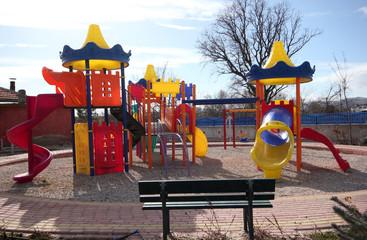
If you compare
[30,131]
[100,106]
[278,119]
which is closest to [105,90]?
[100,106]

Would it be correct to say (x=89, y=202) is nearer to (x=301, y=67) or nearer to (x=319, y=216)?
(x=319, y=216)

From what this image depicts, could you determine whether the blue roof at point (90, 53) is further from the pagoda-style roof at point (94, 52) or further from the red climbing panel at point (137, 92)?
the red climbing panel at point (137, 92)

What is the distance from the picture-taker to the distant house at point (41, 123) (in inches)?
814

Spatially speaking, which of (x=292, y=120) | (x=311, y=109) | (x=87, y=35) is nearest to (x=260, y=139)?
(x=292, y=120)

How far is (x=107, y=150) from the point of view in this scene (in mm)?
9328

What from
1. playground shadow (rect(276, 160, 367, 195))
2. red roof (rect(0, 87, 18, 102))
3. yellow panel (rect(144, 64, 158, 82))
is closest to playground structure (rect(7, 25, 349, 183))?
playground shadow (rect(276, 160, 367, 195))

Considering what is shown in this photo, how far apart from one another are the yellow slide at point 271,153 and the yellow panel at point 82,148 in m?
4.79

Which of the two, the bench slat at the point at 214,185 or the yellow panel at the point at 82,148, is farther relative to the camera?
the yellow panel at the point at 82,148

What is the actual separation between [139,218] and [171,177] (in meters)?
3.88

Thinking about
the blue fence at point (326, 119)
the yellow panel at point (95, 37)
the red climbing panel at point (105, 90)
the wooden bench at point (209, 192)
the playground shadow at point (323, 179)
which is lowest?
the playground shadow at point (323, 179)

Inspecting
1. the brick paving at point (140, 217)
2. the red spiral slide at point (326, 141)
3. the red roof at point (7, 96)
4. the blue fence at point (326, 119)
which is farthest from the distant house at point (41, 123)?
the red spiral slide at point (326, 141)

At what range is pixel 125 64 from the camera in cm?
970

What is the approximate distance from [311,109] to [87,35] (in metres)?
31.8

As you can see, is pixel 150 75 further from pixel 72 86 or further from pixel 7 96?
pixel 7 96
